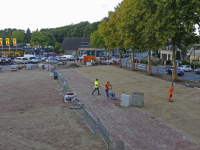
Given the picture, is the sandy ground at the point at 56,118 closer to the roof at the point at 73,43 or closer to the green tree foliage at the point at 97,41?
the green tree foliage at the point at 97,41

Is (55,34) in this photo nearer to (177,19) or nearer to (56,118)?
(177,19)

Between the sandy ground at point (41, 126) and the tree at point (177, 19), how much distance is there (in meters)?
15.0

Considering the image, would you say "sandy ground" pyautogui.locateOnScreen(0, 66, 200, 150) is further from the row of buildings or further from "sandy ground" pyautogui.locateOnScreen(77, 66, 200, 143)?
the row of buildings

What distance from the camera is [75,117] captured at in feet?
45.6

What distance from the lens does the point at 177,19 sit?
24672 millimetres

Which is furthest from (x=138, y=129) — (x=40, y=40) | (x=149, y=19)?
(x=40, y=40)

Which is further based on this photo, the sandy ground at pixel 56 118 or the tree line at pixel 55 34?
the tree line at pixel 55 34

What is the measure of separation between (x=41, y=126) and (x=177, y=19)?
19496 mm

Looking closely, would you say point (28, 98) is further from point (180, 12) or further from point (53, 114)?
point (180, 12)

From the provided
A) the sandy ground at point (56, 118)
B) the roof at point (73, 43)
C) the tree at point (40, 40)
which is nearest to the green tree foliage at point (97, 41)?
the roof at point (73, 43)

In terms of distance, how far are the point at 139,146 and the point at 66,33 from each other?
13005cm

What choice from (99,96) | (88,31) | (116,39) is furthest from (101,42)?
(99,96)

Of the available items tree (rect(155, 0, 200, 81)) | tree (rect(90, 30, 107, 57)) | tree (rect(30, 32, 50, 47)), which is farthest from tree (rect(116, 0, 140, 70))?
tree (rect(30, 32, 50, 47))

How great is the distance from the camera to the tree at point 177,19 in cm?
2391
